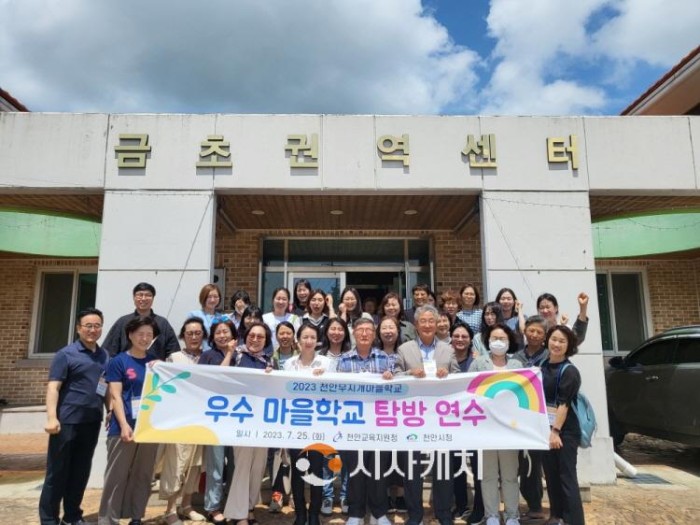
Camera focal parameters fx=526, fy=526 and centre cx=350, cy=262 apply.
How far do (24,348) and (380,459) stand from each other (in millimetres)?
8859

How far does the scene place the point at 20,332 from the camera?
398 inches

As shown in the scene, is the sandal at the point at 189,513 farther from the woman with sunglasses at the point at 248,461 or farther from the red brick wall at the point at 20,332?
the red brick wall at the point at 20,332

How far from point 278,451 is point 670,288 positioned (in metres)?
9.35

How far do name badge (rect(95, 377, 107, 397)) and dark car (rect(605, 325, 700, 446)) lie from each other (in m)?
5.94

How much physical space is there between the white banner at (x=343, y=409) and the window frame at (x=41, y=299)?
737cm

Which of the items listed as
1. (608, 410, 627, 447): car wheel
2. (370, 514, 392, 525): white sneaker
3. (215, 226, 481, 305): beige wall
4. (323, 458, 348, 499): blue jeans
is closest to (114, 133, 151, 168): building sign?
(215, 226, 481, 305): beige wall

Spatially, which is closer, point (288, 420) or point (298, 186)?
point (288, 420)

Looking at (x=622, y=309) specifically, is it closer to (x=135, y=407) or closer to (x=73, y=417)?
(x=135, y=407)

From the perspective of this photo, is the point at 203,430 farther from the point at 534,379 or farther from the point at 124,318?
the point at 534,379

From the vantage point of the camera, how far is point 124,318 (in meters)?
4.83

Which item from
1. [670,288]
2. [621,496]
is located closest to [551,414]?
[621,496]

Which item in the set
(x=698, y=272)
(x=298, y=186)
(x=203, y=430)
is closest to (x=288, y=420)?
(x=203, y=430)

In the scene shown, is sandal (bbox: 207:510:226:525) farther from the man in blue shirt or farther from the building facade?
the building facade

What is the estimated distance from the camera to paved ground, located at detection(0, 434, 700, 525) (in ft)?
14.6
